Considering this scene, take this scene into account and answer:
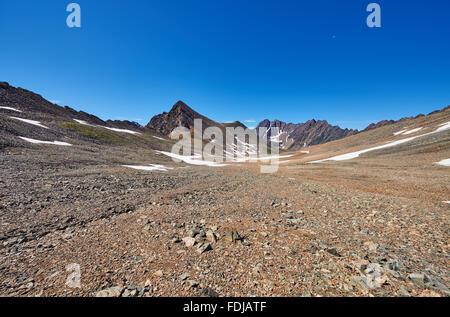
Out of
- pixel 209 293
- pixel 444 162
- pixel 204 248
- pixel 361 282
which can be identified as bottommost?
pixel 209 293

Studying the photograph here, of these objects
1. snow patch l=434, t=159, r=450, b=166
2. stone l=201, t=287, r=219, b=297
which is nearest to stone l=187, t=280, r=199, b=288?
stone l=201, t=287, r=219, b=297

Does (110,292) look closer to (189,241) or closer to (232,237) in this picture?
(189,241)

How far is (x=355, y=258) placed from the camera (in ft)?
19.4

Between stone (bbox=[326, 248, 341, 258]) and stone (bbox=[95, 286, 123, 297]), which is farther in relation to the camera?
stone (bbox=[326, 248, 341, 258])

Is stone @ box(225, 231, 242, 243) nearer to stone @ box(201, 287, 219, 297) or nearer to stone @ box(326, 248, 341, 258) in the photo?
stone @ box(201, 287, 219, 297)

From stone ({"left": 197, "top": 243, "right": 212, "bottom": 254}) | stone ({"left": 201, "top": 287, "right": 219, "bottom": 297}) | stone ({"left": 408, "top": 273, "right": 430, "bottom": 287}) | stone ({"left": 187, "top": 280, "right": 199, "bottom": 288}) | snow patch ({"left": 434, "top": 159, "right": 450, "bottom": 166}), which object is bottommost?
stone ({"left": 201, "top": 287, "right": 219, "bottom": 297})

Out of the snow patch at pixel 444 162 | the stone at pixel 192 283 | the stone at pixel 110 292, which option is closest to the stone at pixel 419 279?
the stone at pixel 192 283

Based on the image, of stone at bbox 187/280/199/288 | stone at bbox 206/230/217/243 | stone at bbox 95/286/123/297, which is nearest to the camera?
stone at bbox 95/286/123/297

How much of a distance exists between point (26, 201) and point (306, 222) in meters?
15.7

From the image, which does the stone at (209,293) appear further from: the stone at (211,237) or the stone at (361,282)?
the stone at (361,282)

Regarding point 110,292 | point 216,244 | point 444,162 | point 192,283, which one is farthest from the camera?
point 444,162

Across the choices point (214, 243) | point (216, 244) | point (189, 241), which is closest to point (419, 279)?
point (216, 244)
